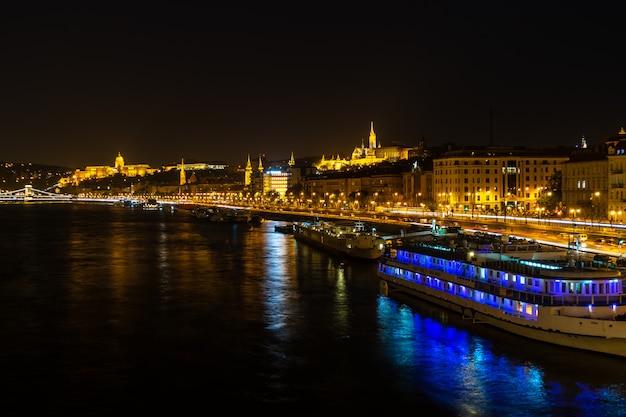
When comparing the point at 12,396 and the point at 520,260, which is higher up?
the point at 520,260

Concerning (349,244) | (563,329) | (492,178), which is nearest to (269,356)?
(563,329)

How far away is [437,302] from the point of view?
22.1 metres

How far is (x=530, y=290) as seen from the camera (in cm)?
1786

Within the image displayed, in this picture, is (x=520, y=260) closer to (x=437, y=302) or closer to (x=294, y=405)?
(x=437, y=302)

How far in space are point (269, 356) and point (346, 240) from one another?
69.7 ft

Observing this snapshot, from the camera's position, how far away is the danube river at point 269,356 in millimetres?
13992

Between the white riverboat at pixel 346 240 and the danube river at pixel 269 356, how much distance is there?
6380mm

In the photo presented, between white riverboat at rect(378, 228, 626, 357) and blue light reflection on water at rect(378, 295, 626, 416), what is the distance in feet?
3.40

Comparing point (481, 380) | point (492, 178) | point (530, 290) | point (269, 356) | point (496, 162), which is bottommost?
point (481, 380)

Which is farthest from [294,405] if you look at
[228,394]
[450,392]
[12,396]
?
[12,396]

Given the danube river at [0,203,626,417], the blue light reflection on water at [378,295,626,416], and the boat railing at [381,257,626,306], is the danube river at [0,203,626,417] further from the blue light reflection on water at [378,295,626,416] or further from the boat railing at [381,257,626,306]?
the boat railing at [381,257,626,306]

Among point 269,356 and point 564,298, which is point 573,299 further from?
point 269,356

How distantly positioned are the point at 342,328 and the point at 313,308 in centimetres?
299

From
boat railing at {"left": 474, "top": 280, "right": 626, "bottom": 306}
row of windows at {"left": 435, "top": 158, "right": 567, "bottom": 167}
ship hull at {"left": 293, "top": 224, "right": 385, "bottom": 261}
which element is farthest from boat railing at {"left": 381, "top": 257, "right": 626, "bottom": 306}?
row of windows at {"left": 435, "top": 158, "right": 567, "bottom": 167}
